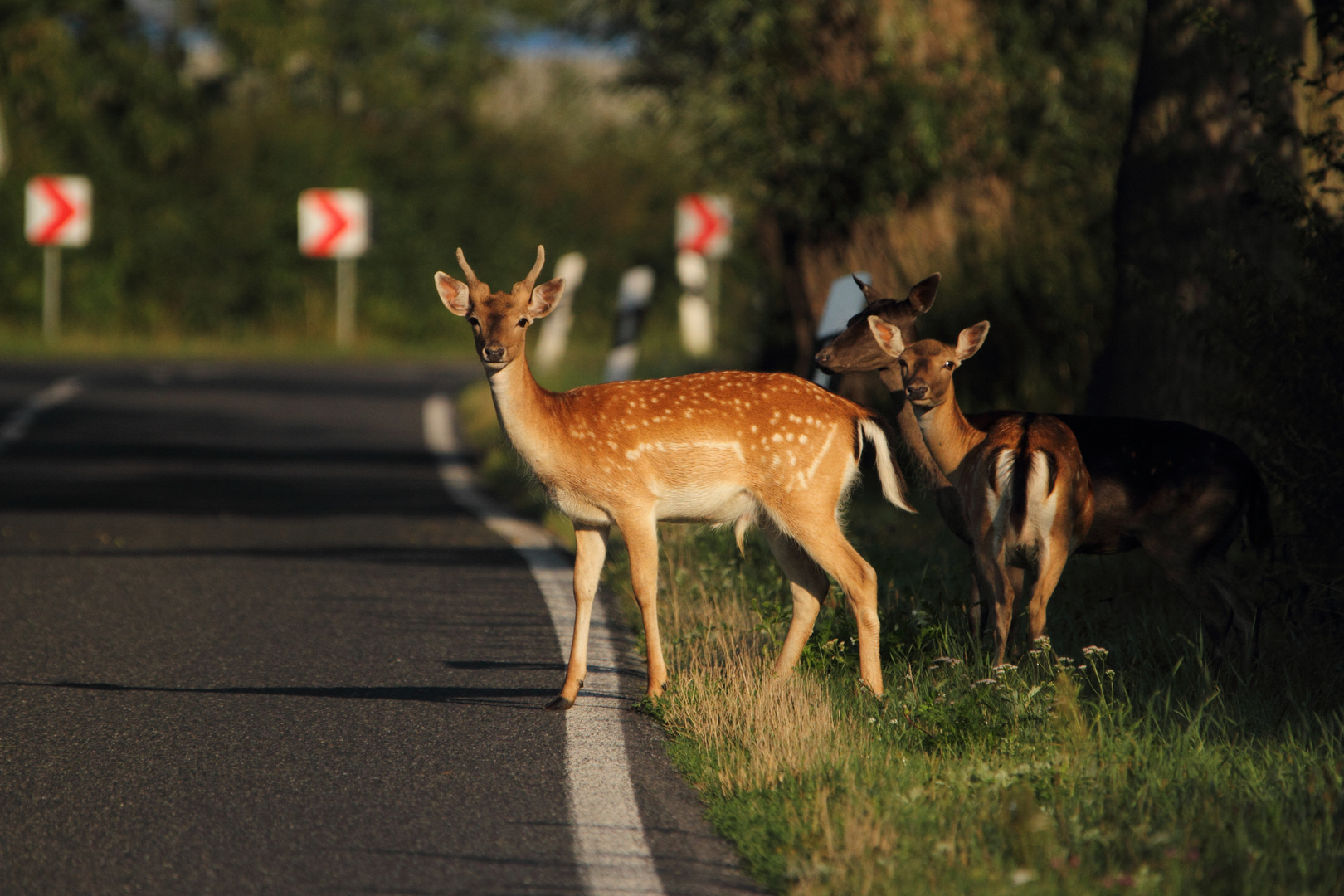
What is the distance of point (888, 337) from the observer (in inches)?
299

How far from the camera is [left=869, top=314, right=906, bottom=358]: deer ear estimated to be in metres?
7.52

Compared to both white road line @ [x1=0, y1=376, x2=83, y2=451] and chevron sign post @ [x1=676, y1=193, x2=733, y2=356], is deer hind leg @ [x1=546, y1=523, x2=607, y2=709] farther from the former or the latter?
chevron sign post @ [x1=676, y1=193, x2=733, y2=356]

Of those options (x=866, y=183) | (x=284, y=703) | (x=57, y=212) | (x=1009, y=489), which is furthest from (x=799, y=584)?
(x=57, y=212)

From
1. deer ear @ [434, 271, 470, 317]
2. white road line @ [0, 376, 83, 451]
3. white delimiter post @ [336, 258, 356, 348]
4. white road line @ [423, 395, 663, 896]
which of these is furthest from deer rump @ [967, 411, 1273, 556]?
white delimiter post @ [336, 258, 356, 348]

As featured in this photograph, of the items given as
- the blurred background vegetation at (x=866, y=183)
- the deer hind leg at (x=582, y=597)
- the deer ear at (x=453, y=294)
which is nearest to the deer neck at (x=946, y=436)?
the blurred background vegetation at (x=866, y=183)

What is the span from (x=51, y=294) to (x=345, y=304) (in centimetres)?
503

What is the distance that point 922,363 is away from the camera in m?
7.32

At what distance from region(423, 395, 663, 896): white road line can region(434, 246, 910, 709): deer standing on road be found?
0.28m

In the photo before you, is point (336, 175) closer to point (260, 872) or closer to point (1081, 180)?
point (1081, 180)

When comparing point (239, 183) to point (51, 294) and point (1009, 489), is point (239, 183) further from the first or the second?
point (1009, 489)

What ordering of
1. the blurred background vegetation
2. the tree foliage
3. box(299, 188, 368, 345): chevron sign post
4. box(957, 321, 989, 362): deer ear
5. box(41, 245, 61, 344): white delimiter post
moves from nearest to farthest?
box(957, 321, 989, 362): deer ear, the blurred background vegetation, box(41, 245, 61, 344): white delimiter post, box(299, 188, 368, 345): chevron sign post, the tree foliage

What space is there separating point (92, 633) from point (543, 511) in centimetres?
478

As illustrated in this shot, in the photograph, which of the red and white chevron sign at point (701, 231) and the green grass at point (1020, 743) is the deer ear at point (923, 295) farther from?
the red and white chevron sign at point (701, 231)

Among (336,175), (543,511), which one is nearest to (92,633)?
(543,511)
